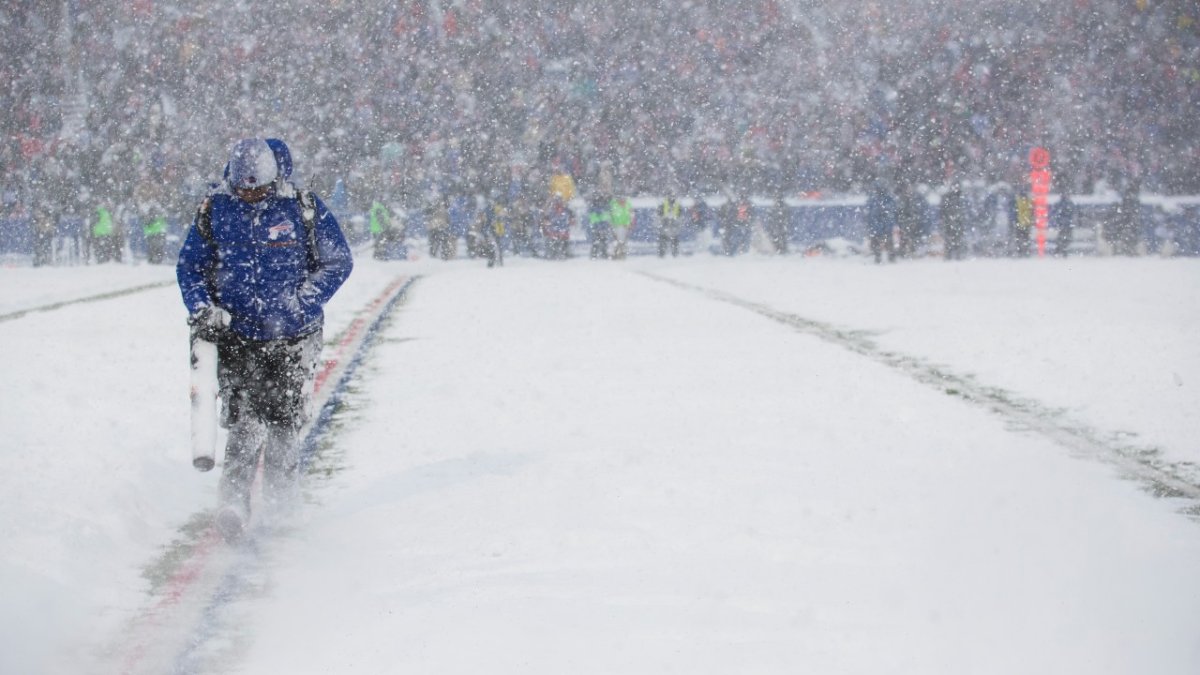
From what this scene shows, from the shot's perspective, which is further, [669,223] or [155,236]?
[669,223]

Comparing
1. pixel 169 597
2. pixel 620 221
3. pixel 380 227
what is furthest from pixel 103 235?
pixel 169 597

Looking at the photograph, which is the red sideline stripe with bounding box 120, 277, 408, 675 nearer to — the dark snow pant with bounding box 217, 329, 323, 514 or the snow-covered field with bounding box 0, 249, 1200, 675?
the snow-covered field with bounding box 0, 249, 1200, 675

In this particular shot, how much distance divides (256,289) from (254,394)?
41cm

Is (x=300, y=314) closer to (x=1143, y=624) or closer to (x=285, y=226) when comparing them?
(x=285, y=226)

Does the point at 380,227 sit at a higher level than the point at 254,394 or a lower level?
higher

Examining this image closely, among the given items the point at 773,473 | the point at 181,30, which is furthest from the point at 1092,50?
the point at 773,473

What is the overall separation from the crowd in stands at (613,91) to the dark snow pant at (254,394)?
1246 inches

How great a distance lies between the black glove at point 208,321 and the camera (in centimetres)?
583

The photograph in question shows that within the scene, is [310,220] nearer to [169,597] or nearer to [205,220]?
[205,220]

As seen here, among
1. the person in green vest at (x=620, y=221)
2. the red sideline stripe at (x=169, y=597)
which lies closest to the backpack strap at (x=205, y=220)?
the red sideline stripe at (x=169, y=597)

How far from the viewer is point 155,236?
111ft

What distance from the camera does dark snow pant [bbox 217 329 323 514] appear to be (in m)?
6.09

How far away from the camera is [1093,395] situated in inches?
405

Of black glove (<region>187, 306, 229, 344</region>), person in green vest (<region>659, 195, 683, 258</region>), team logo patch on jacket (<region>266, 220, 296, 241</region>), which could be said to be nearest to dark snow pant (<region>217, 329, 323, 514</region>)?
black glove (<region>187, 306, 229, 344</region>)
